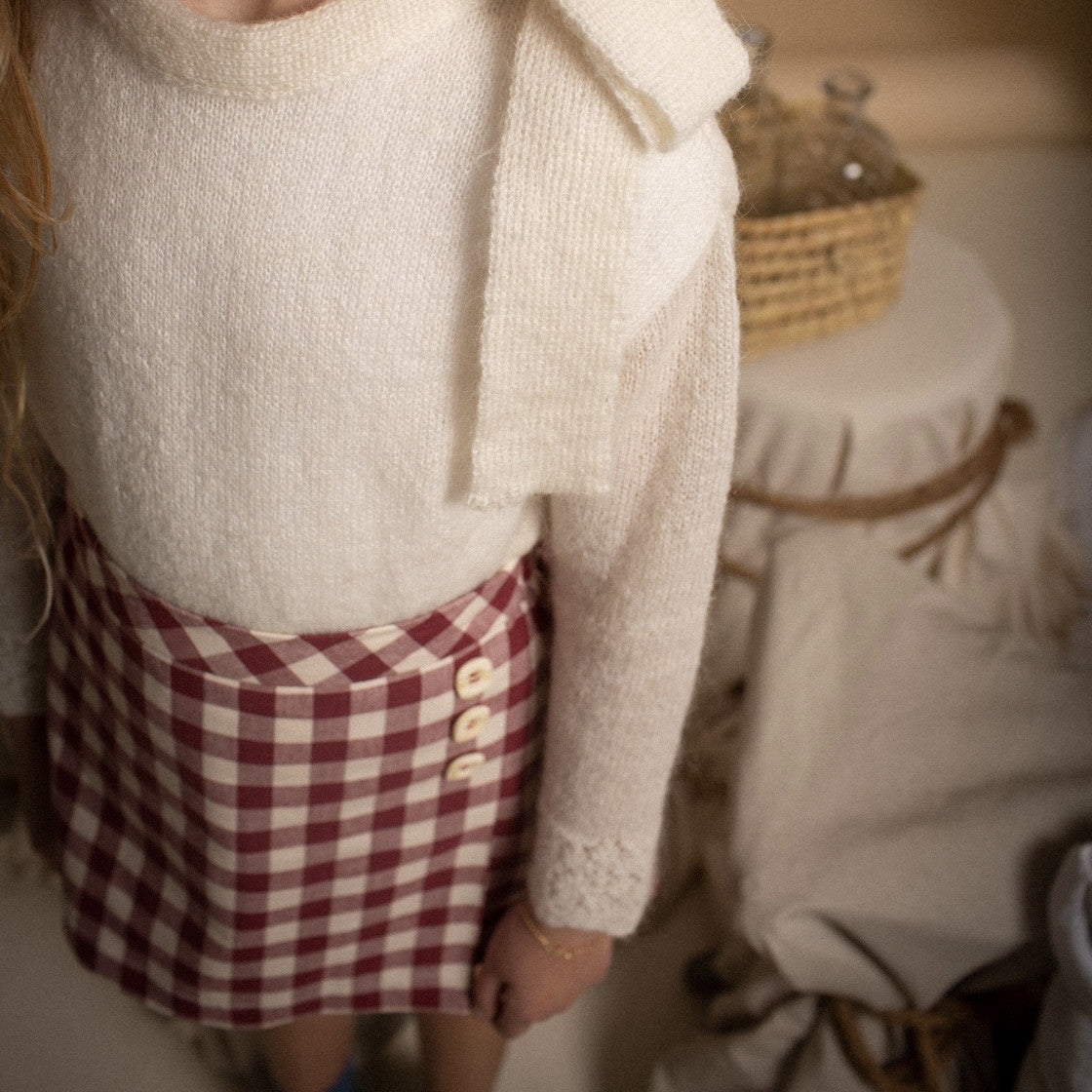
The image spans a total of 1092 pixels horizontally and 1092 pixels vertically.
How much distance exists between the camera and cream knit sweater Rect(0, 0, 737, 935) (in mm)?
409

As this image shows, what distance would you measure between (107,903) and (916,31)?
5.93 ft

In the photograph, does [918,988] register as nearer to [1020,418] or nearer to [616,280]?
[616,280]

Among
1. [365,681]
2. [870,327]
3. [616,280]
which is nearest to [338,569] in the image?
[365,681]

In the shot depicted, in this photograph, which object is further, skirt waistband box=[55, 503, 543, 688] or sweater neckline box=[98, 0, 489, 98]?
skirt waistband box=[55, 503, 543, 688]

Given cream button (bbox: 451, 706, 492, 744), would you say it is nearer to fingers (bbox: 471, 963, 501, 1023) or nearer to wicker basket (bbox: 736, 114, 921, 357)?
fingers (bbox: 471, 963, 501, 1023)

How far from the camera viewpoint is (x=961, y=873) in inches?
31.7

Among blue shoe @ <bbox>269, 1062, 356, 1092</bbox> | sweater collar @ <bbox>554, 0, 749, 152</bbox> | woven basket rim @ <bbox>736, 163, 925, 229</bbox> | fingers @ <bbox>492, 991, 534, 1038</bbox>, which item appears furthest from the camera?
woven basket rim @ <bbox>736, 163, 925, 229</bbox>

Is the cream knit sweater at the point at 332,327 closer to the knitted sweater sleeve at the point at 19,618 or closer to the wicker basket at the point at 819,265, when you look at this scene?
the knitted sweater sleeve at the point at 19,618

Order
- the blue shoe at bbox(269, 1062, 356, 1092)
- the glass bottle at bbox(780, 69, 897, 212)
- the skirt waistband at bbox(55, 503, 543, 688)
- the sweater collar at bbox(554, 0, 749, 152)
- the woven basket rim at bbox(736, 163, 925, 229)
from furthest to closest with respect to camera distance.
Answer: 1. the glass bottle at bbox(780, 69, 897, 212)
2. the woven basket rim at bbox(736, 163, 925, 229)
3. the blue shoe at bbox(269, 1062, 356, 1092)
4. the skirt waistband at bbox(55, 503, 543, 688)
5. the sweater collar at bbox(554, 0, 749, 152)

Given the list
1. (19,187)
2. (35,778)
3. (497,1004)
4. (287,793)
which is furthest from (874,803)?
(19,187)

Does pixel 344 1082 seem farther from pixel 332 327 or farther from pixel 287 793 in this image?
pixel 332 327

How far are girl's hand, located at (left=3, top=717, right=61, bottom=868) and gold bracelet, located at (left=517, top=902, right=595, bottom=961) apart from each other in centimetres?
31

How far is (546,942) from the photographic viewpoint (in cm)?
62

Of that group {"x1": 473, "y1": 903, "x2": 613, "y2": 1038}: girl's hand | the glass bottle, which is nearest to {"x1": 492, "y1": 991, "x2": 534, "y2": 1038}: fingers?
{"x1": 473, "y1": 903, "x2": 613, "y2": 1038}: girl's hand
